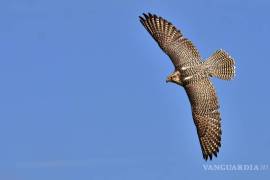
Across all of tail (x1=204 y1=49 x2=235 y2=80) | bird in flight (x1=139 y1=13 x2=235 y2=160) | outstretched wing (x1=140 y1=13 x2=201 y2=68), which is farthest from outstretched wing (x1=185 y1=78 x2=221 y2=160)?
outstretched wing (x1=140 y1=13 x2=201 y2=68)

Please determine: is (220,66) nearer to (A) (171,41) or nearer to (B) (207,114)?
(B) (207,114)

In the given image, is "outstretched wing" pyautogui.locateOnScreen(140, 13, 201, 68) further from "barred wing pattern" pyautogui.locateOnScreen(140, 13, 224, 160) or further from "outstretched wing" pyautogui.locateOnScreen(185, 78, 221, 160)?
"outstretched wing" pyautogui.locateOnScreen(185, 78, 221, 160)

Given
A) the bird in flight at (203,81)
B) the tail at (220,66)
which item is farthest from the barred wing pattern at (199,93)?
the tail at (220,66)

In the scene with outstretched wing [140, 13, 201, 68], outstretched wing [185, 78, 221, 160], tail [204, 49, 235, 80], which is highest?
outstretched wing [140, 13, 201, 68]

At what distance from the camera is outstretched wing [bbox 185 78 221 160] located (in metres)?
21.1

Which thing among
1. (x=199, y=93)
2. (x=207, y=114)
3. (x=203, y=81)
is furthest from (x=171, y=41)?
(x=207, y=114)

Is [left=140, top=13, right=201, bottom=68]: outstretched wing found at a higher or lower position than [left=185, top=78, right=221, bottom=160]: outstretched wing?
higher

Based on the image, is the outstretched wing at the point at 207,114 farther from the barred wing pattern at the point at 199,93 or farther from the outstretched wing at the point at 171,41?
the outstretched wing at the point at 171,41

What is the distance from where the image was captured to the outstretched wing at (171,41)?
21.3 m

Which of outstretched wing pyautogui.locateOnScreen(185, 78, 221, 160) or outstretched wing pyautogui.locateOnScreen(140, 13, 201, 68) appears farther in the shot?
outstretched wing pyautogui.locateOnScreen(140, 13, 201, 68)

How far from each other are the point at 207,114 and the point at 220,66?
1555 mm

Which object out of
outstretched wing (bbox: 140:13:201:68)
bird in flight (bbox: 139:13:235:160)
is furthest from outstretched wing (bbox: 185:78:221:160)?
outstretched wing (bbox: 140:13:201:68)

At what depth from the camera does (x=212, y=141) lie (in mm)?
21172

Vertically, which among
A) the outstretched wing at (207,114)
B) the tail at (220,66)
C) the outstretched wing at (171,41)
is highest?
the outstretched wing at (171,41)
